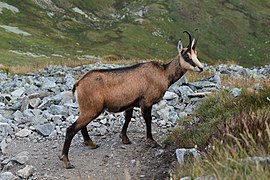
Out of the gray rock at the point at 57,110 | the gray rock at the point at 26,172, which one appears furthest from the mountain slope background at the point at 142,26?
the gray rock at the point at 26,172

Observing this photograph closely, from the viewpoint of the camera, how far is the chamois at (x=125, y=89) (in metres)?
10.8

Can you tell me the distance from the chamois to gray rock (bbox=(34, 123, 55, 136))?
5.31 feet

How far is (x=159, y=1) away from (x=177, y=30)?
63.3ft

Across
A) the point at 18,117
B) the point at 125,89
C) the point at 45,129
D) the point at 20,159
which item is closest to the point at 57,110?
the point at 18,117

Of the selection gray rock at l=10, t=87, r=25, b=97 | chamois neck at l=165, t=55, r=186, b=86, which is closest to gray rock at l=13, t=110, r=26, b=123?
gray rock at l=10, t=87, r=25, b=97

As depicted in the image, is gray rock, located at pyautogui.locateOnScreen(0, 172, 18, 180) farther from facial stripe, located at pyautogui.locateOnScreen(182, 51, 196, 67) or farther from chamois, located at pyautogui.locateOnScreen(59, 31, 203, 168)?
facial stripe, located at pyautogui.locateOnScreen(182, 51, 196, 67)

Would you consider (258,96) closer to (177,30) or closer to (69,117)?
(69,117)

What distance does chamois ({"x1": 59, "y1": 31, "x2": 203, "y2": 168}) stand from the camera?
1082cm

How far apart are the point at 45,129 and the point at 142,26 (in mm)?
124758

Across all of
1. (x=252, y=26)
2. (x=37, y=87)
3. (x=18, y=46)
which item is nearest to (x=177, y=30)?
(x=252, y=26)

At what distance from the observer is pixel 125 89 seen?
11.4 meters

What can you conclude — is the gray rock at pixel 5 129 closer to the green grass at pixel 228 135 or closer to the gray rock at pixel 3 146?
the gray rock at pixel 3 146

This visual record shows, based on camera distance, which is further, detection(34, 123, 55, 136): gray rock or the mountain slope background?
the mountain slope background

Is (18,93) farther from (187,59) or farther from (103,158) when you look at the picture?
(187,59)
